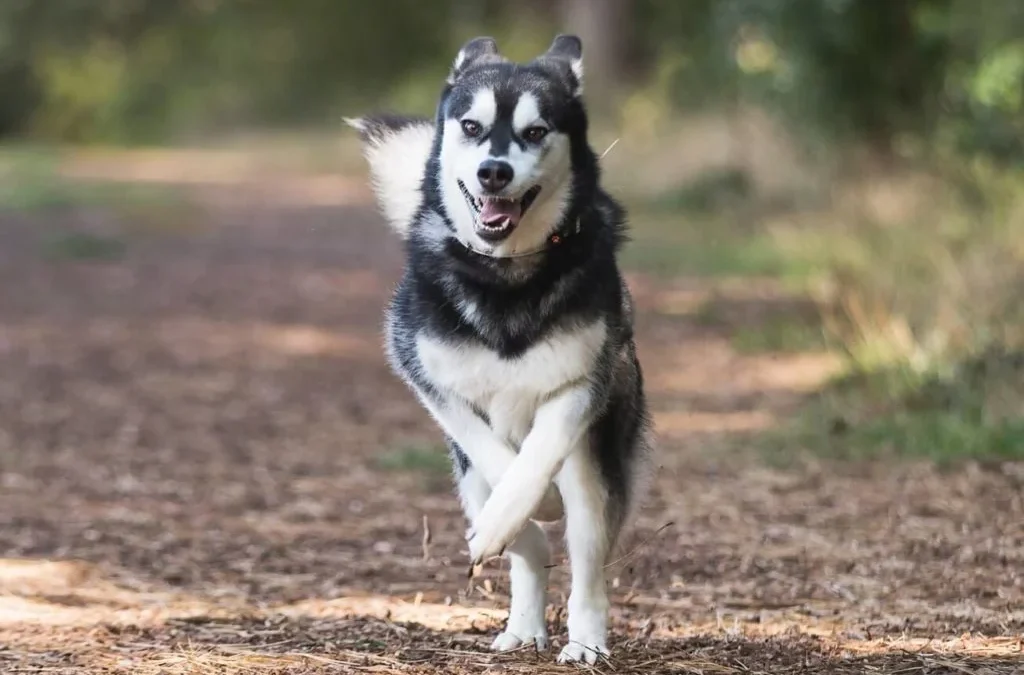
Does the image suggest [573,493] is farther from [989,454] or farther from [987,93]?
[987,93]

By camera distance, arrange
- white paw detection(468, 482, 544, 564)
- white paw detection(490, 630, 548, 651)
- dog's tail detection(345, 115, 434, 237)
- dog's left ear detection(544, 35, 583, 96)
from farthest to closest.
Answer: dog's tail detection(345, 115, 434, 237)
dog's left ear detection(544, 35, 583, 96)
white paw detection(490, 630, 548, 651)
white paw detection(468, 482, 544, 564)

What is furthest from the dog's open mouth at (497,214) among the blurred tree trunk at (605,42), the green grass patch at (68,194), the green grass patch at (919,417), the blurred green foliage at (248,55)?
the blurred tree trunk at (605,42)

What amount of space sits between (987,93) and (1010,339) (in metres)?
1.93

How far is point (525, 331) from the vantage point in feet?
12.7

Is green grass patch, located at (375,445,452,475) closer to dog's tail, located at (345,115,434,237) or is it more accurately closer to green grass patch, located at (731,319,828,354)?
dog's tail, located at (345,115,434,237)

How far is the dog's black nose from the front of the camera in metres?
3.78

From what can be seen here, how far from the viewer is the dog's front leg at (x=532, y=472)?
12.1ft

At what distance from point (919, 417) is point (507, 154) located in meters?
4.04

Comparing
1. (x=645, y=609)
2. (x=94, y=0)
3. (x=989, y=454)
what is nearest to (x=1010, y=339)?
(x=989, y=454)

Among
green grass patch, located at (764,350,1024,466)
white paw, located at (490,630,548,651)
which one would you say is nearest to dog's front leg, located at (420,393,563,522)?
white paw, located at (490,630,548,651)

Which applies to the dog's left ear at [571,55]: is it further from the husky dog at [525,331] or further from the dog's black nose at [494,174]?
the dog's black nose at [494,174]

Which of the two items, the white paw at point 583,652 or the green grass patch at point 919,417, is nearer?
the white paw at point 583,652

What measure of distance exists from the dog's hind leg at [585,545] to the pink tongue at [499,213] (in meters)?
0.63

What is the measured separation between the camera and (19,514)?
5934 millimetres
